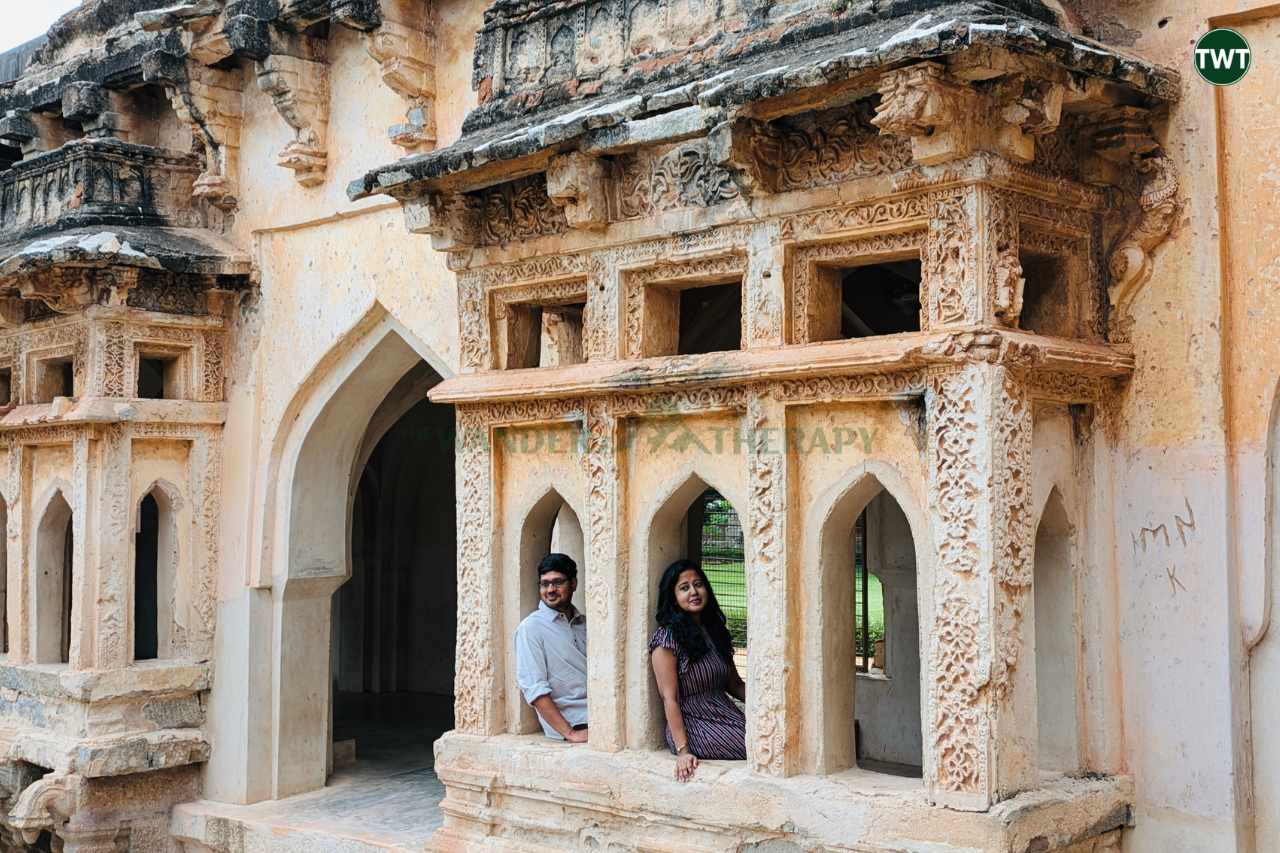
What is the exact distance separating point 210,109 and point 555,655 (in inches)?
169

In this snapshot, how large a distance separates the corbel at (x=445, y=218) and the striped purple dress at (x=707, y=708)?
5.80 feet

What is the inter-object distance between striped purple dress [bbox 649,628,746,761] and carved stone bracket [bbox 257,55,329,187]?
376 centimetres

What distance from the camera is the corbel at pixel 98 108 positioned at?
865cm

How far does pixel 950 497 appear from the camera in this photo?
4.38 m

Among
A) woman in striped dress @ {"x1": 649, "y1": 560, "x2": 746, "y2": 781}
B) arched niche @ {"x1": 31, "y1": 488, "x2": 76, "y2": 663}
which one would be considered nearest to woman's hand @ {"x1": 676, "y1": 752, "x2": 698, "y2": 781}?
woman in striped dress @ {"x1": 649, "y1": 560, "x2": 746, "y2": 781}

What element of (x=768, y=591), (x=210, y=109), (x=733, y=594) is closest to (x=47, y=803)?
(x=210, y=109)

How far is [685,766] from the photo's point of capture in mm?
4988

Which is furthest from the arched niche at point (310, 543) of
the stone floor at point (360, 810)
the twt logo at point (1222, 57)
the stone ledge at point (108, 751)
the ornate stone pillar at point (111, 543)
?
the twt logo at point (1222, 57)

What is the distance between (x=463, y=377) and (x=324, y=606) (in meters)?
2.96

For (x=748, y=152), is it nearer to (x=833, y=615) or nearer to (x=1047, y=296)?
(x=1047, y=296)

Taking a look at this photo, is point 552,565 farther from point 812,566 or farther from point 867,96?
point 867,96

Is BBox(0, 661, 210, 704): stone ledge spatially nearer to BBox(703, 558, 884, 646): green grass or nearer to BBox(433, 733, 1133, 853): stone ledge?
BBox(433, 733, 1133, 853): stone ledge

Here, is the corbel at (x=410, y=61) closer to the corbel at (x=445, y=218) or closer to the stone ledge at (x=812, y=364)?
the corbel at (x=445, y=218)

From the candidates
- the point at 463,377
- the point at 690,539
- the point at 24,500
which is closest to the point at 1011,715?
the point at 463,377
